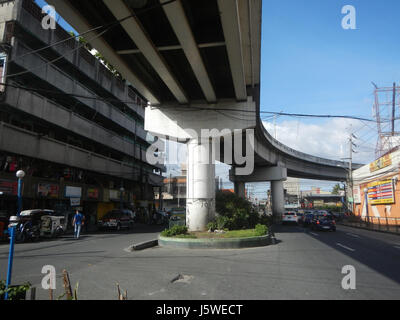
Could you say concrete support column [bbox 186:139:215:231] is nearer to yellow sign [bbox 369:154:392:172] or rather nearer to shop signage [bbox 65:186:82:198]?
shop signage [bbox 65:186:82:198]

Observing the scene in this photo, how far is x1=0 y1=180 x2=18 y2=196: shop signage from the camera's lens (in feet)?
66.6

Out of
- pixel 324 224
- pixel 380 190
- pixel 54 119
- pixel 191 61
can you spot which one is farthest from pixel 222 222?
pixel 380 190

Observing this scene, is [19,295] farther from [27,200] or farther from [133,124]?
[133,124]

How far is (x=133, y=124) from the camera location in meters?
43.9

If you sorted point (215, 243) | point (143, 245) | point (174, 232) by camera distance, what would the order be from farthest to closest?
point (174, 232), point (143, 245), point (215, 243)

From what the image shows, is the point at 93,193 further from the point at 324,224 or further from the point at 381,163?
the point at 381,163

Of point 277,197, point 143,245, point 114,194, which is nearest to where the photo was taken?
point 143,245

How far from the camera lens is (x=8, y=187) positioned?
68.6 ft

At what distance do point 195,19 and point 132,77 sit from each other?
526 cm

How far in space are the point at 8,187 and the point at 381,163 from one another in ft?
121
